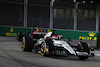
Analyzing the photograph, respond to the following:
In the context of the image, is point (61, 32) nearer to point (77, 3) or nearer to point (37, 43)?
point (77, 3)

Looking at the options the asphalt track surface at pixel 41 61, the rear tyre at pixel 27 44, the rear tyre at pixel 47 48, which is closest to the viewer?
the asphalt track surface at pixel 41 61

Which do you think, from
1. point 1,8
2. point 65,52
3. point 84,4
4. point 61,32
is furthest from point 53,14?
point 65,52

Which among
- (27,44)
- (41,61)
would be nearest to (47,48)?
(41,61)

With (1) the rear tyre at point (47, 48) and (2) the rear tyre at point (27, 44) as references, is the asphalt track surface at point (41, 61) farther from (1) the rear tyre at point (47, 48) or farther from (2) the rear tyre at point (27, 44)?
(2) the rear tyre at point (27, 44)

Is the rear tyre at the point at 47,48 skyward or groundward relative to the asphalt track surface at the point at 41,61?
skyward

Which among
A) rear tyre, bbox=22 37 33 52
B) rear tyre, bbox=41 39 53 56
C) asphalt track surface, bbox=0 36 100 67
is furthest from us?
rear tyre, bbox=22 37 33 52

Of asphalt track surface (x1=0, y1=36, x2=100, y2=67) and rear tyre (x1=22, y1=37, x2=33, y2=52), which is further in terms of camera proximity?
rear tyre (x1=22, y1=37, x2=33, y2=52)

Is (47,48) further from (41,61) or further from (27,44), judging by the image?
(27,44)

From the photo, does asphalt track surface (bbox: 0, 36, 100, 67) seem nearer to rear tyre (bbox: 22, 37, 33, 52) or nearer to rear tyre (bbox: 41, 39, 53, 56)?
rear tyre (bbox: 41, 39, 53, 56)

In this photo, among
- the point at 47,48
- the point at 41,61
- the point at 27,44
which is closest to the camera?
the point at 41,61

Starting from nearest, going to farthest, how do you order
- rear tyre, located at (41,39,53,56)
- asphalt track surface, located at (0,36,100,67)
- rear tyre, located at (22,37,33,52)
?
asphalt track surface, located at (0,36,100,67)
rear tyre, located at (41,39,53,56)
rear tyre, located at (22,37,33,52)

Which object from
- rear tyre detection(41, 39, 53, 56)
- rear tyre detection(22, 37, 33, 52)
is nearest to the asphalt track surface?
rear tyre detection(41, 39, 53, 56)

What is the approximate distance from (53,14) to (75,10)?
277 centimetres

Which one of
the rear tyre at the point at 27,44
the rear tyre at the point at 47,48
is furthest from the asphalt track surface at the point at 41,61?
the rear tyre at the point at 27,44
